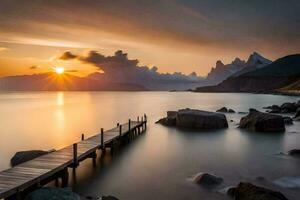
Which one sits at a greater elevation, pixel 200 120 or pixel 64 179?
pixel 200 120

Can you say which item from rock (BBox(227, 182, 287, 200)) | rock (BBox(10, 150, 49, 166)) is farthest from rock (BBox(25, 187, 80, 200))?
rock (BBox(10, 150, 49, 166))

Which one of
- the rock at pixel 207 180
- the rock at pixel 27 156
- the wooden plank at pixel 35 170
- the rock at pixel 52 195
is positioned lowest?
the rock at pixel 207 180

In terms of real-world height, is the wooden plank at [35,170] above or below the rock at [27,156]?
above

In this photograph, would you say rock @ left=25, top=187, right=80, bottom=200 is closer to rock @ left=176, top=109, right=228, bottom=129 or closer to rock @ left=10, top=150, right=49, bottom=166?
rock @ left=10, top=150, right=49, bottom=166

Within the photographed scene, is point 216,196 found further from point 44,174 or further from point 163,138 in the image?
point 163,138

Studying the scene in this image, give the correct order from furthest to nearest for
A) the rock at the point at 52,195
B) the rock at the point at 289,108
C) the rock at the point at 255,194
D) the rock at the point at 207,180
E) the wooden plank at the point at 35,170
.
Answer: the rock at the point at 289,108 < the rock at the point at 207,180 < the wooden plank at the point at 35,170 < the rock at the point at 255,194 < the rock at the point at 52,195

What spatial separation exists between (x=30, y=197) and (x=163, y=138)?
86.1 ft

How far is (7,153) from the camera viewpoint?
31641 millimetres

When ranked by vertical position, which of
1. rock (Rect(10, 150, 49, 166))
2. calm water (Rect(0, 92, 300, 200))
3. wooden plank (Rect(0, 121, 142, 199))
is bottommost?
calm water (Rect(0, 92, 300, 200))

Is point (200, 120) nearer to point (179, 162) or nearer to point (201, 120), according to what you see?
point (201, 120)

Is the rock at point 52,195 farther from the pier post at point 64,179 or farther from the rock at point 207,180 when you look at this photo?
the rock at point 207,180

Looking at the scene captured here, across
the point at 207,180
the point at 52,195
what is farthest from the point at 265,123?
the point at 52,195

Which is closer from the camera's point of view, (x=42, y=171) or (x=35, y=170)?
(x=42, y=171)

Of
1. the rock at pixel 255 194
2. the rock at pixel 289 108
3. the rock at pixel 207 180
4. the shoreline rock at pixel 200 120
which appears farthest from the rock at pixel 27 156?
the rock at pixel 289 108
